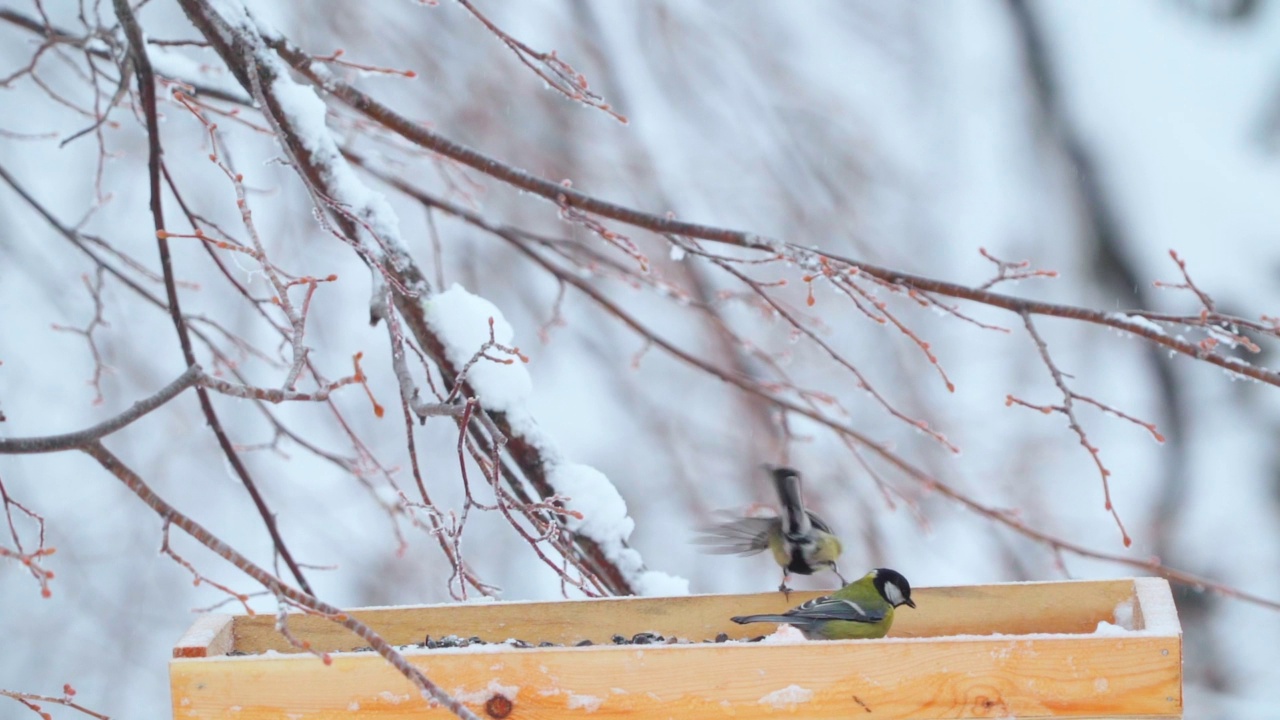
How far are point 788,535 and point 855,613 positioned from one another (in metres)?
0.31

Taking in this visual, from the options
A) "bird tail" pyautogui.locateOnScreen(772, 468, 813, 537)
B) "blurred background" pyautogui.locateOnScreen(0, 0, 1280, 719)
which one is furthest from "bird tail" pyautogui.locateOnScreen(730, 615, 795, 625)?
"blurred background" pyautogui.locateOnScreen(0, 0, 1280, 719)

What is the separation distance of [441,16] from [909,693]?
4079mm

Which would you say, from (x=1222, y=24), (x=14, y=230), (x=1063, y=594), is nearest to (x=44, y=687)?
(x=14, y=230)

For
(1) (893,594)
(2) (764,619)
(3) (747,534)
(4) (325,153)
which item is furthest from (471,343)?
(1) (893,594)

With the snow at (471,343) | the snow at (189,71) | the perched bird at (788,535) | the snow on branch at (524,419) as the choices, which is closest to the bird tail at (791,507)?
the perched bird at (788,535)

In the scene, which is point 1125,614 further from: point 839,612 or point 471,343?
point 471,343

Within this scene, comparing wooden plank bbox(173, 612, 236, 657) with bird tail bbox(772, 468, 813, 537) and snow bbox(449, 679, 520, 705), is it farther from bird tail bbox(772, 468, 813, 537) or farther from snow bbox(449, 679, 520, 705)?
bird tail bbox(772, 468, 813, 537)

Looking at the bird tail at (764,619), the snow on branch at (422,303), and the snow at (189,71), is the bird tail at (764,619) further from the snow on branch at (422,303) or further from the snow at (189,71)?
the snow at (189,71)

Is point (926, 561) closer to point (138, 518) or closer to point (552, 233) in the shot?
point (552, 233)

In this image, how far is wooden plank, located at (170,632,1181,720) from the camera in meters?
1.40

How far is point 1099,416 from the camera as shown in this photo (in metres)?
5.30

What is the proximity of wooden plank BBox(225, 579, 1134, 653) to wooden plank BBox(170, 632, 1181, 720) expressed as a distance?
0.29 meters

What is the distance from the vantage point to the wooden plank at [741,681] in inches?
55.2

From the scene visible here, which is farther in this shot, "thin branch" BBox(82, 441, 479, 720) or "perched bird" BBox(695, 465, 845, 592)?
"perched bird" BBox(695, 465, 845, 592)
